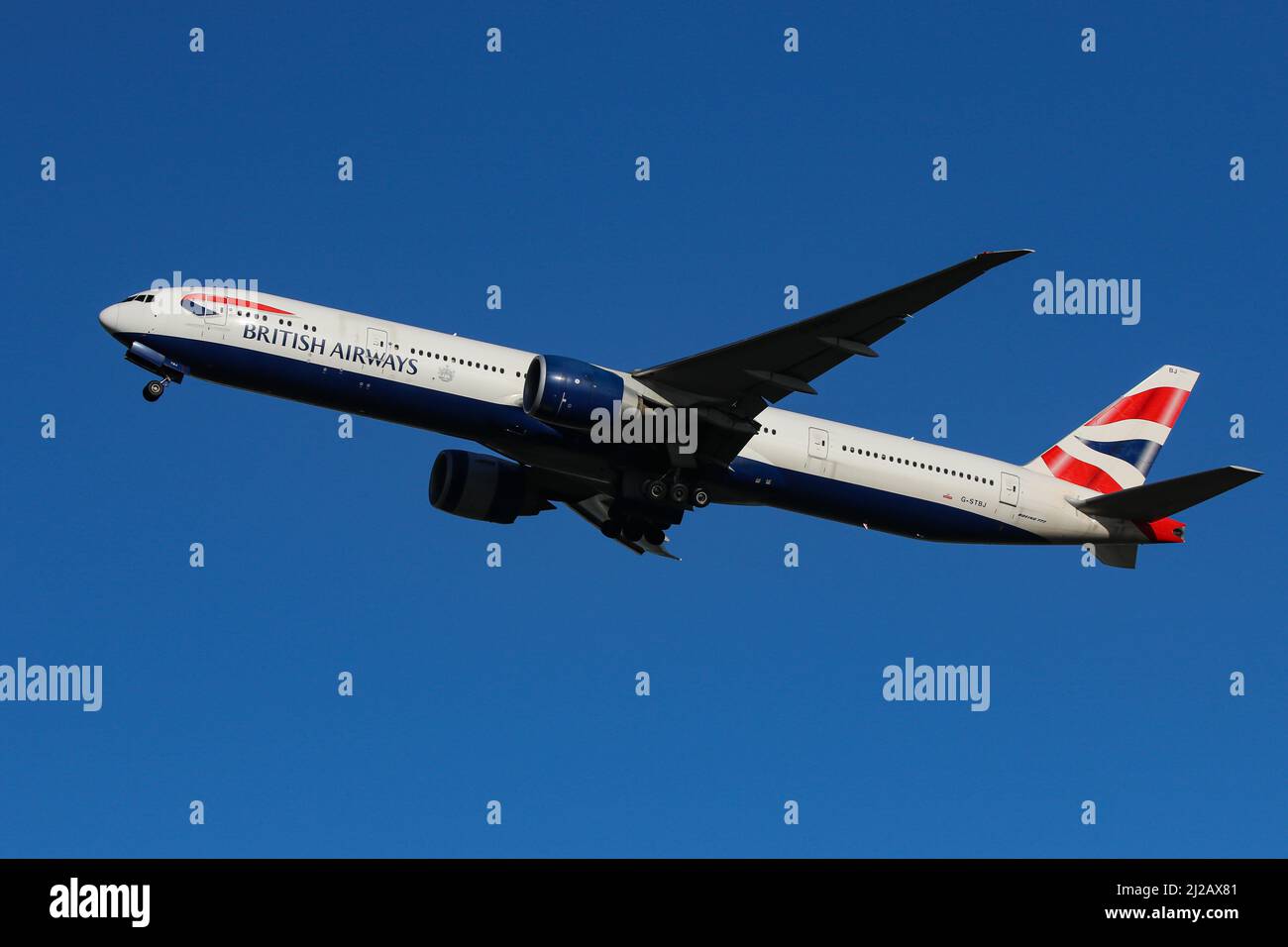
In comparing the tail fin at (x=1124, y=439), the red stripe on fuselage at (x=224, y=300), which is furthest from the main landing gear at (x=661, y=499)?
the tail fin at (x=1124, y=439)

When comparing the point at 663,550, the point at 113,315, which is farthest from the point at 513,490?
the point at 113,315

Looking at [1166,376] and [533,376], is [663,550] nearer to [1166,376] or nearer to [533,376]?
[533,376]

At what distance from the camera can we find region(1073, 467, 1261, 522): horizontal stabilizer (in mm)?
38781

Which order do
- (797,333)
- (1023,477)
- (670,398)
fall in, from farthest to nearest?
(1023,477)
(670,398)
(797,333)

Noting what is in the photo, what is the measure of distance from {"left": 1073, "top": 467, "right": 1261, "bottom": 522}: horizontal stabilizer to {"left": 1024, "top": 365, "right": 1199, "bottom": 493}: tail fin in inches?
53.7

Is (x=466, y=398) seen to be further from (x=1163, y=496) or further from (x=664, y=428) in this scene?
(x=1163, y=496)

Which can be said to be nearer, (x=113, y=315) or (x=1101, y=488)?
(x=113, y=315)

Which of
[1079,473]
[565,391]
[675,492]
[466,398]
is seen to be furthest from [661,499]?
[1079,473]

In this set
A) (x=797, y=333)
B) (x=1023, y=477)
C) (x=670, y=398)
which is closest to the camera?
(x=797, y=333)

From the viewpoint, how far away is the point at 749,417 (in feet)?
129

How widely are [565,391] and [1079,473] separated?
1733 centimetres

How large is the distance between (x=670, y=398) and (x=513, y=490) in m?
7.52

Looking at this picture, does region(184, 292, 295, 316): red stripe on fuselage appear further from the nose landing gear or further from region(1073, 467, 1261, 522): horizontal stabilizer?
region(1073, 467, 1261, 522): horizontal stabilizer

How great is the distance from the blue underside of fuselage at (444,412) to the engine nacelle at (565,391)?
98cm
